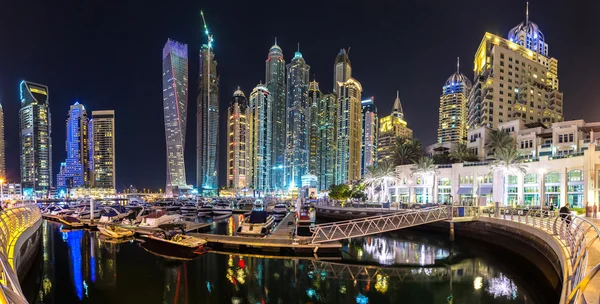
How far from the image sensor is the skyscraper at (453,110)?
166250mm

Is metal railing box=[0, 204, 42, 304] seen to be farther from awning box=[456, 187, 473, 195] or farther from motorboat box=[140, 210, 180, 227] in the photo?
awning box=[456, 187, 473, 195]

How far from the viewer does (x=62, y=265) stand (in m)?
24.2

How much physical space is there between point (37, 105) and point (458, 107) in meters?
245

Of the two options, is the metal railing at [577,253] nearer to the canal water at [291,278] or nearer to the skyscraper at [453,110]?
the canal water at [291,278]

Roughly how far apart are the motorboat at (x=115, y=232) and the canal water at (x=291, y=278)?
13.3 feet

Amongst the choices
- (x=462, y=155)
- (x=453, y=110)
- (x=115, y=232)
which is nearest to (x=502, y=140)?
(x=462, y=155)

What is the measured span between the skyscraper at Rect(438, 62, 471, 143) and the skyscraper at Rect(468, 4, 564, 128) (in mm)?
57731

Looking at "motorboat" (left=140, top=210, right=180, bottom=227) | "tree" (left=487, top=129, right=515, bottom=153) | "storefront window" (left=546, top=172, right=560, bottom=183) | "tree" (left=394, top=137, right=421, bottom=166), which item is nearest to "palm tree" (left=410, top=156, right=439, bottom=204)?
"tree" (left=487, top=129, right=515, bottom=153)

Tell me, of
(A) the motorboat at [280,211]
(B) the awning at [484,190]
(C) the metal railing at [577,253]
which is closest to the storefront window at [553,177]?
(B) the awning at [484,190]

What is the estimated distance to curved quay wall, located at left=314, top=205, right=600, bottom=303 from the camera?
8906 mm

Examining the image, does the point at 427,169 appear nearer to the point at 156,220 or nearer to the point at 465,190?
the point at 465,190

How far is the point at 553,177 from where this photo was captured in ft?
146

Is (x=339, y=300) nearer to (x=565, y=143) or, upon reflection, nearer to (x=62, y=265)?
(x=62, y=265)

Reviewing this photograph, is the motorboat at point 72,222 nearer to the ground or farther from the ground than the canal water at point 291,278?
nearer to the ground
